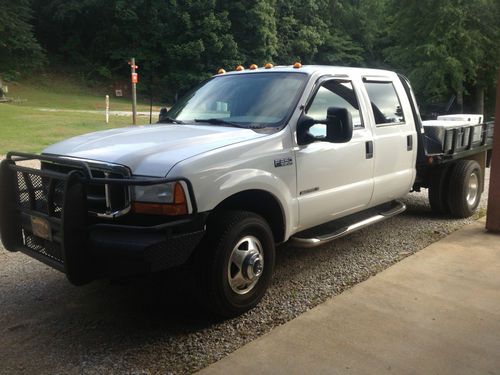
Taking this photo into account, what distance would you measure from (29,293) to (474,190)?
5709mm

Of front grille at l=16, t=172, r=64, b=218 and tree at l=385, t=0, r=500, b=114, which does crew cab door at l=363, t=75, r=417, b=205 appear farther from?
tree at l=385, t=0, r=500, b=114

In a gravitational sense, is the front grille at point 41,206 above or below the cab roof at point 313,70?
below

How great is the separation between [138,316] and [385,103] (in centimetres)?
340

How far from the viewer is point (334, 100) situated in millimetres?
4875

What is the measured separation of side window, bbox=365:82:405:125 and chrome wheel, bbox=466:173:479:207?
1863 mm

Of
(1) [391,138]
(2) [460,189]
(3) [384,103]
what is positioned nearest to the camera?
(1) [391,138]

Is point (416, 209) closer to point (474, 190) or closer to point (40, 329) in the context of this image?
point (474, 190)

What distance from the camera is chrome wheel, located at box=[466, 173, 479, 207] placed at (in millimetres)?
6976

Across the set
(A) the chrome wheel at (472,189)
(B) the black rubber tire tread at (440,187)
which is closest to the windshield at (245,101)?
(B) the black rubber tire tread at (440,187)

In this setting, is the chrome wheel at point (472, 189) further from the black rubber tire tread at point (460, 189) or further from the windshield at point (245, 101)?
the windshield at point (245, 101)

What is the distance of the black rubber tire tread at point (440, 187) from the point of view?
6770 mm

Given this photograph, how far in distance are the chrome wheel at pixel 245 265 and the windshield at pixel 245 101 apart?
1.05 m

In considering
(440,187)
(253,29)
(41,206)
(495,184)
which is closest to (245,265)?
(41,206)

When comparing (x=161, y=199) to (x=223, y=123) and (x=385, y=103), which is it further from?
(x=385, y=103)
